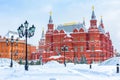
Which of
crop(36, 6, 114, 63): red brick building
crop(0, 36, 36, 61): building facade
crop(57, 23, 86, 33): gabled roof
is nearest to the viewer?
crop(36, 6, 114, 63): red brick building

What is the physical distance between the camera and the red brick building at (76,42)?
268ft

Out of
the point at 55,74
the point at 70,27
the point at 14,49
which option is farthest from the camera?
the point at 14,49

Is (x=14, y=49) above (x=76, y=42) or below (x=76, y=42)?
below

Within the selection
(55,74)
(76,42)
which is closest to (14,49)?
(76,42)

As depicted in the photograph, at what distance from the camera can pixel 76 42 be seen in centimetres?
8619

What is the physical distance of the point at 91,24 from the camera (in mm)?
82750

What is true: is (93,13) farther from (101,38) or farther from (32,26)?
(32,26)

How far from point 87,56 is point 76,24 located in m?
13.4

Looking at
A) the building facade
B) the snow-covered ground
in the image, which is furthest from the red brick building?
the snow-covered ground

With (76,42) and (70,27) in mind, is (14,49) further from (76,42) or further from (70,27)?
(76,42)

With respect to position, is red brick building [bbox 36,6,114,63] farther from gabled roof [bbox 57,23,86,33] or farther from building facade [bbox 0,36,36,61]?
building facade [bbox 0,36,36,61]

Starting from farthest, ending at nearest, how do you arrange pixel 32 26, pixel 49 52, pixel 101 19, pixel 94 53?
1. pixel 101 19
2. pixel 49 52
3. pixel 94 53
4. pixel 32 26

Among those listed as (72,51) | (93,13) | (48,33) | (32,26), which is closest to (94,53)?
(72,51)

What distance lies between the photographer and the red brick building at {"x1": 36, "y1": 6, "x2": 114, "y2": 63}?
81.6m
